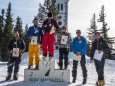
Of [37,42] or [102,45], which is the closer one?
[102,45]

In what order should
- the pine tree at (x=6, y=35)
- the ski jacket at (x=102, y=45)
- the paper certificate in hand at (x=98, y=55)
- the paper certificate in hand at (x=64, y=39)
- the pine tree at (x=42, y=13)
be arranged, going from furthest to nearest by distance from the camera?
the pine tree at (x=6, y=35)
the pine tree at (x=42, y=13)
the paper certificate in hand at (x=64, y=39)
the ski jacket at (x=102, y=45)
the paper certificate in hand at (x=98, y=55)

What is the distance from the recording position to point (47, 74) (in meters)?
13.7

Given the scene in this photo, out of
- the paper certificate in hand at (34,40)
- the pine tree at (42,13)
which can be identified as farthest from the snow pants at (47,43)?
the pine tree at (42,13)

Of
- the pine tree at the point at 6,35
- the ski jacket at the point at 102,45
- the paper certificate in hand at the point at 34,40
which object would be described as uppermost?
the pine tree at the point at 6,35

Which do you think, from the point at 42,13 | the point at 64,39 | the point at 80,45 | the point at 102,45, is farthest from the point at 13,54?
the point at 42,13

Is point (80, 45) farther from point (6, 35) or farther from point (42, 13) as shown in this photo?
point (6, 35)

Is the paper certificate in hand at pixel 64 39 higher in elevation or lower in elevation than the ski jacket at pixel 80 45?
higher

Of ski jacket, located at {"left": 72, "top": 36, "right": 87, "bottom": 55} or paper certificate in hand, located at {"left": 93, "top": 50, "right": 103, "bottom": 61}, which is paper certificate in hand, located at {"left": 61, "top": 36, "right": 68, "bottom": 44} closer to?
ski jacket, located at {"left": 72, "top": 36, "right": 87, "bottom": 55}

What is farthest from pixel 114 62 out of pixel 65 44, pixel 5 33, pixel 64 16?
pixel 64 16

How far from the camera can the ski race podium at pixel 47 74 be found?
13695mm

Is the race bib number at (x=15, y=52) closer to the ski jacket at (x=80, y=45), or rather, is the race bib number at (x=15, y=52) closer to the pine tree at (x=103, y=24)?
the ski jacket at (x=80, y=45)

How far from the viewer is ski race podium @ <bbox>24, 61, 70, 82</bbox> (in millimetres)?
13695

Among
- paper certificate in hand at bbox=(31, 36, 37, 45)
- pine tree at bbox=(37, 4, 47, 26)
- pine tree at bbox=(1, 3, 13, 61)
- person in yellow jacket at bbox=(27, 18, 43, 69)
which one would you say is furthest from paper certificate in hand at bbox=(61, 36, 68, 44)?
pine tree at bbox=(1, 3, 13, 61)

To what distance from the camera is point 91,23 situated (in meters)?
75.5
